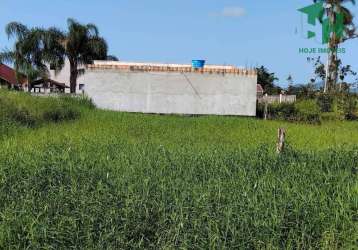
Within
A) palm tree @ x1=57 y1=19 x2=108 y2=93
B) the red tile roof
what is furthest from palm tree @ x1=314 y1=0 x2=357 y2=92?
the red tile roof

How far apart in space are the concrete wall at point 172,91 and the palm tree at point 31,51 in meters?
10.00

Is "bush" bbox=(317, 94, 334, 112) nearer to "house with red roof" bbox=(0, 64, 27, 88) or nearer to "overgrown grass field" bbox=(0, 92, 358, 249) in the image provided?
"overgrown grass field" bbox=(0, 92, 358, 249)

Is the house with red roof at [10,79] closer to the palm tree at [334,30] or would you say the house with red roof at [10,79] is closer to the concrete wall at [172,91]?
the concrete wall at [172,91]

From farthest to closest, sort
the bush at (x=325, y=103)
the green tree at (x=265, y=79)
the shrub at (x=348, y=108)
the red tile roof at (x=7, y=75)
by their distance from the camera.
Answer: the green tree at (x=265, y=79) < the red tile roof at (x=7, y=75) < the bush at (x=325, y=103) < the shrub at (x=348, y=108)

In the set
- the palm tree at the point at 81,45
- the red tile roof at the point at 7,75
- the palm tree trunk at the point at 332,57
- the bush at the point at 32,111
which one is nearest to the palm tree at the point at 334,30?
the palm tree trunk at the point at 332,57

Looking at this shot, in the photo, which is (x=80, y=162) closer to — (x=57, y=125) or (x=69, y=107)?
(x=57, y=125)

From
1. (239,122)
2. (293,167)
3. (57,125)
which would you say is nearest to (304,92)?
(239,122)

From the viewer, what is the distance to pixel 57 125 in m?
13.5

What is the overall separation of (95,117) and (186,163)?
10074 millimetres

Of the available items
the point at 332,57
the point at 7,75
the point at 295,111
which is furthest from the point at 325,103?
the point at 7,75

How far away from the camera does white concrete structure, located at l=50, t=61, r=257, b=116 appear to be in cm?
2127

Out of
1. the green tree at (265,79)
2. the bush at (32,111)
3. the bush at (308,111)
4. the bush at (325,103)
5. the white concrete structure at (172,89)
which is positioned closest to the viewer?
the bush at (32,111)

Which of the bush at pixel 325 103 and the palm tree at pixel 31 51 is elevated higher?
the palm tree at pixel 31 51

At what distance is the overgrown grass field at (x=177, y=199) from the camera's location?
13.1 ft
